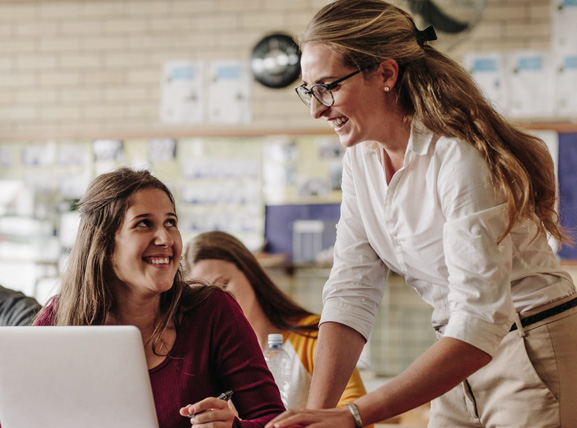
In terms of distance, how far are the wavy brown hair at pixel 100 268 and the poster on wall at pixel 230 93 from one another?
10.1ft

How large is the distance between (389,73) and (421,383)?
54 centimetres

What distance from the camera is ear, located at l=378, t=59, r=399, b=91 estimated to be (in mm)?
1337

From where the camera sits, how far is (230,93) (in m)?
4.82

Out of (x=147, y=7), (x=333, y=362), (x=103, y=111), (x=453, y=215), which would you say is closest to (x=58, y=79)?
(x=103, y=111)

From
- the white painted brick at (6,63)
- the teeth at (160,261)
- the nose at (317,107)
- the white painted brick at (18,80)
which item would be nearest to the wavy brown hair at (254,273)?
the teeth at (160,261)

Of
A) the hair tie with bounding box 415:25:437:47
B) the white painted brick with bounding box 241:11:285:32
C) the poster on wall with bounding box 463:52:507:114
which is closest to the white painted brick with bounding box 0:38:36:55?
the white painted brick with bounding box 241:11:285:32

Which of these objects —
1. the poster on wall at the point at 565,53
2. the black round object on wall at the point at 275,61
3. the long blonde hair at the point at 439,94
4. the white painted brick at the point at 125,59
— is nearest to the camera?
the long blonde hair at the point at 439,94

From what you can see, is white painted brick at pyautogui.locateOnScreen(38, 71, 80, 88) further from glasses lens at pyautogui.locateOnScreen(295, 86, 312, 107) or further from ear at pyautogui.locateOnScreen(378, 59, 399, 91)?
ear at pyautogui.locateOnScreen(378, 59, 399, 91)

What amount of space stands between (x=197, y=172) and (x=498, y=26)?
2.04 m

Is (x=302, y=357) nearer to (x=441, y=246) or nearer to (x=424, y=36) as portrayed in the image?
(x=441, y=246)

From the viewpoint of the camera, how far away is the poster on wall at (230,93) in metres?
4.80

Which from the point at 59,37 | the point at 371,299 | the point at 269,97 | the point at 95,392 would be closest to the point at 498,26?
the point at 269,97

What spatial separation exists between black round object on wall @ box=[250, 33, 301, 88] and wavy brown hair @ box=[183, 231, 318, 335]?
250 centimetres

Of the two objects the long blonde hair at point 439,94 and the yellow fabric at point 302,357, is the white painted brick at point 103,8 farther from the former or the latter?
the long blonde hair at point 439,94
